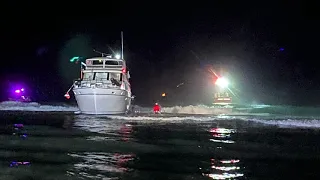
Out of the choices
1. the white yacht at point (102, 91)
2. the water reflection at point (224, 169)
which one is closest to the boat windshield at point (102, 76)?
the white yacht at point (102, 91)

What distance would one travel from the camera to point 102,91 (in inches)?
1171

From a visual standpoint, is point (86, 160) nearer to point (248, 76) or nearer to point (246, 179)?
point (246, 179)

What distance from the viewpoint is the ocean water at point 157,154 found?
9.59m

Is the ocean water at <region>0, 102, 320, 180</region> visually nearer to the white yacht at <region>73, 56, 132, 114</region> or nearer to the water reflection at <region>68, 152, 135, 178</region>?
the water reflection at <region>68, 152, 135, 178</region>

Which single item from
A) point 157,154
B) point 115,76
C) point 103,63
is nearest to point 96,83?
point 115,76

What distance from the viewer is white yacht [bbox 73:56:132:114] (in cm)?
2983

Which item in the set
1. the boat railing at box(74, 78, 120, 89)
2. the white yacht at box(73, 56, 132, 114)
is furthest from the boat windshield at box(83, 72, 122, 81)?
the boat railing at box(74, 78, 120, 89)

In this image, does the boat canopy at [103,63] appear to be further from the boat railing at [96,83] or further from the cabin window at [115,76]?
the boat railing at [96,83]

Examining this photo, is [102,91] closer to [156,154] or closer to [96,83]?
[96,83]

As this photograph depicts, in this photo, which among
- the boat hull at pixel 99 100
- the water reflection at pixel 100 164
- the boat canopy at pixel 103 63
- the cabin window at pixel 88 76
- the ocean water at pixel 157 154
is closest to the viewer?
the water reflection at pixel 100 164

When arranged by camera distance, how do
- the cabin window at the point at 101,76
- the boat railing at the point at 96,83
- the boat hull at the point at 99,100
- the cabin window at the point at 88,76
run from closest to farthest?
the boat hull at the point at 99,100 → the boat railing at the point at 96,83 → the cabin window at the point at 88,76 → the cabin window at the point at 101,76

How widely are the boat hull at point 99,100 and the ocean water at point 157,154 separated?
1133 cm

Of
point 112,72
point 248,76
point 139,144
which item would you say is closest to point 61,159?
point 139,144

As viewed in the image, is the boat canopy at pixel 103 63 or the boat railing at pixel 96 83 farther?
the boat canopy at pixel 103 63
